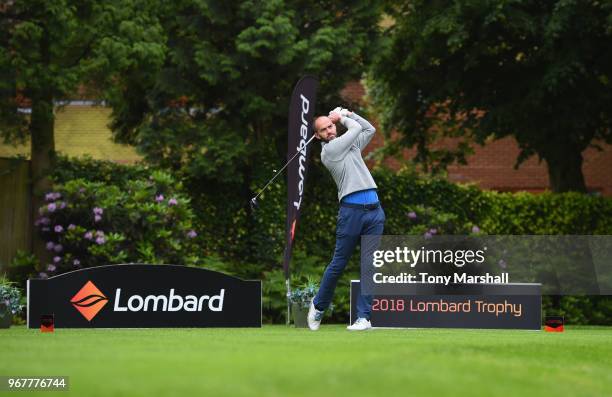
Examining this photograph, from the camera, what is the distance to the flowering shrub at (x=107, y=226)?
14867mm

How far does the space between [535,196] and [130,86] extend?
680cm

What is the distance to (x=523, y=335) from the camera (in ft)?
34.0

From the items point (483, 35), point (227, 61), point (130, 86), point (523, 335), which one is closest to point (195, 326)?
point (523, 335)

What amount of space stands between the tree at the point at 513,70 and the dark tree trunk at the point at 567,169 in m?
0.02

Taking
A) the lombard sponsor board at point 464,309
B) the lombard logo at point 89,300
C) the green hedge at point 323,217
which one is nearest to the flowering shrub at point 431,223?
the green hedge at point 323,217

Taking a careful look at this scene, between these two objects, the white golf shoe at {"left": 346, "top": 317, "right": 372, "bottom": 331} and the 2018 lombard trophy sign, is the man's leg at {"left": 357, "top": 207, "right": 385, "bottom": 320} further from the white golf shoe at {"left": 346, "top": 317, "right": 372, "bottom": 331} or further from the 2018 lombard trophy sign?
the 2018 lombard trophy sign

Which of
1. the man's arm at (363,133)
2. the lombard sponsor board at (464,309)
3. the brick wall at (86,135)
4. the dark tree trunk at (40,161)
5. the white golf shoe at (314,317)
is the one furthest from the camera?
the brick wall at (86,135)

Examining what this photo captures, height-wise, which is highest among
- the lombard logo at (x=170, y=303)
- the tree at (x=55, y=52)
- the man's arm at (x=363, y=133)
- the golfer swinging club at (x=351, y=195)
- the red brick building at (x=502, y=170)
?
the tree at (x=55, y=52)

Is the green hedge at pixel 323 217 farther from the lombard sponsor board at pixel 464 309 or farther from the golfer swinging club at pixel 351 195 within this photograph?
the golfer swinging club at pixel 351 195

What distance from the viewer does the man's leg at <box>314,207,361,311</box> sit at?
1032 centimetres

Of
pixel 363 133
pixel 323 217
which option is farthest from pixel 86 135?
pixel 363 133

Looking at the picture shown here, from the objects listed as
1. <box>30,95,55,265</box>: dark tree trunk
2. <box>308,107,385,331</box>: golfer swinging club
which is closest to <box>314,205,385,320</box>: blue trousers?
<box>308,107,385,331</box>: golfer swinging club

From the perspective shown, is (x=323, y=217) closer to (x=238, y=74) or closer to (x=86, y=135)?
(x=238, y=74)

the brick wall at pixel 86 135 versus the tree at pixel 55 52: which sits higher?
the tree at pixel 55 52
